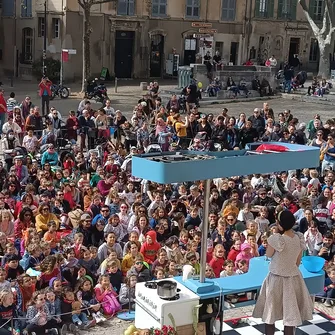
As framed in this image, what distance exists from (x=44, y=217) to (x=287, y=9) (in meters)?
33.2

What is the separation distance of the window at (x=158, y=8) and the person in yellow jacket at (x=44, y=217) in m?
26.4

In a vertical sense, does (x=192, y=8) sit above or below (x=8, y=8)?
above

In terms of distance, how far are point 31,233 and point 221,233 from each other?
120 inches

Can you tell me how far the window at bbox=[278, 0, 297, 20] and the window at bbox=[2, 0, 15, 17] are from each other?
1588 cm

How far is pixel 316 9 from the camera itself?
42.8 metres

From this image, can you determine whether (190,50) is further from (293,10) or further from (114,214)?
(114,214)

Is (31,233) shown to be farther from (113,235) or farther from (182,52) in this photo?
(182,52)

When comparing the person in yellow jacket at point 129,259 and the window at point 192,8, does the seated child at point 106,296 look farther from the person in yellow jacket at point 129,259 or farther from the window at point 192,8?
the window at point 192,8

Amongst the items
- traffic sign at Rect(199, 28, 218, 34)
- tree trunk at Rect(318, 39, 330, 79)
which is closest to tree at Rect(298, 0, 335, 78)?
tree trunk at Rect(318, 39, 330, 79)

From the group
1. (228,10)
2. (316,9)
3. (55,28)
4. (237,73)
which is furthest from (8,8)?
(316,9)

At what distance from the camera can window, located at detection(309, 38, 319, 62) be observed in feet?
140

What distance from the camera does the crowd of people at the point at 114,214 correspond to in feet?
29.0

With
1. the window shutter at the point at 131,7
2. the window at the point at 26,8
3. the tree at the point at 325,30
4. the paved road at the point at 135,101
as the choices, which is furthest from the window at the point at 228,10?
the window at the point at 26,8

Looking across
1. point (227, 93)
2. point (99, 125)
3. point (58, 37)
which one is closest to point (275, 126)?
point (99, 125)
